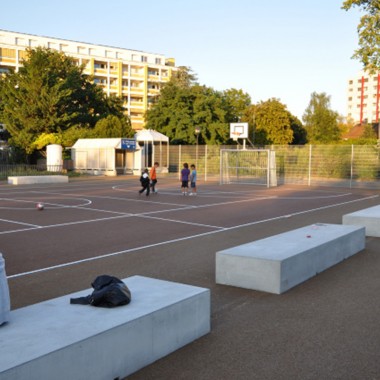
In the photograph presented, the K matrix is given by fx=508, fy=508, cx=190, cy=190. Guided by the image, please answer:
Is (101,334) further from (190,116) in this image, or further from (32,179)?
(190,116)

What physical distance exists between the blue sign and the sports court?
22.4 m

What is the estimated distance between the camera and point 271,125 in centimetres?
6400

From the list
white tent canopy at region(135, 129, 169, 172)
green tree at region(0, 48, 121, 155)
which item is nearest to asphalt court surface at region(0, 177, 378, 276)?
white tent canopy at region(135, 129, 169, 172)

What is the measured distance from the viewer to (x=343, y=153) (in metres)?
34.0

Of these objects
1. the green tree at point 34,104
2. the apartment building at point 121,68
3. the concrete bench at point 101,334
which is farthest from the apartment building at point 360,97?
the concrete bench at point 101,334

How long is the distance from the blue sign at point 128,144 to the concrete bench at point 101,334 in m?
35.8

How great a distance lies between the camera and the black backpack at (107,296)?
15.4 feet

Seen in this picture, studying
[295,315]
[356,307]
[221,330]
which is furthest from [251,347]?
[356,307]

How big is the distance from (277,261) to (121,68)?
324 feet

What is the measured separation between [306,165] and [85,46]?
Result: 7628 cm

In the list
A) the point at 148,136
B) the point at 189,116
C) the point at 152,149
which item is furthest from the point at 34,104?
the point at 189,116

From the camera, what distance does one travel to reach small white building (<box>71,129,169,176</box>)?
40906 millimetres

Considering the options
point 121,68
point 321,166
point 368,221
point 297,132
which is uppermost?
point 121,68

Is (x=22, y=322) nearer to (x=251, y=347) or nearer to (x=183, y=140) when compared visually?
(x=251, y=347)
